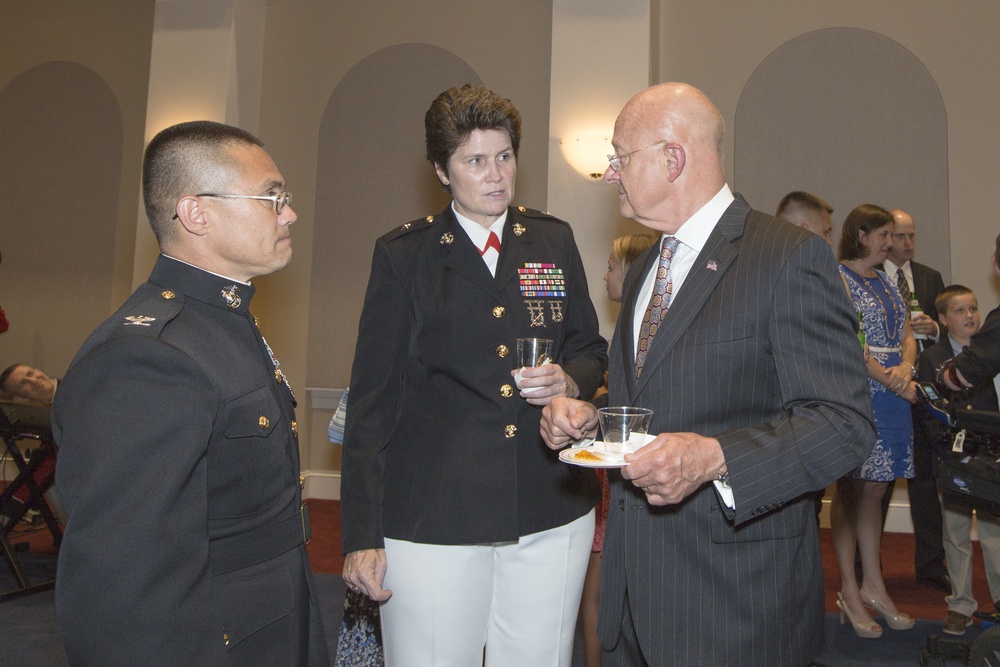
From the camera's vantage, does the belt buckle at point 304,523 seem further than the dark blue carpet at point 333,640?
No

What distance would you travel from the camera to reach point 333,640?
11.9ft

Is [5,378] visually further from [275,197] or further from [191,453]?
[191,453]

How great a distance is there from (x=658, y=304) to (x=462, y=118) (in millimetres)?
714

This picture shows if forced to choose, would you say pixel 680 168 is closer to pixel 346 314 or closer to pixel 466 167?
pixel 466 167

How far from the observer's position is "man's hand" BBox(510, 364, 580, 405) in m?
1.76

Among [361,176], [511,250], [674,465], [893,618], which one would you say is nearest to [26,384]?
[361,176]

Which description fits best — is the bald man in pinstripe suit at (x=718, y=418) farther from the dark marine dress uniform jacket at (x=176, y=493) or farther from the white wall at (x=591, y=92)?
the white wall at (x=591, y=92)

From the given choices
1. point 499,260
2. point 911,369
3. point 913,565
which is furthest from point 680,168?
point 913,565

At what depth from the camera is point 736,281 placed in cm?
156

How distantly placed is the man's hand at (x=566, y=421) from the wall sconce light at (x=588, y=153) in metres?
4.28

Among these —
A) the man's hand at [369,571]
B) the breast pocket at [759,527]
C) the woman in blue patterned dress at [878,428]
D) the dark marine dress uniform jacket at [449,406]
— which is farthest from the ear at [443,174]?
the woman in blue patterned dress at [878,428]

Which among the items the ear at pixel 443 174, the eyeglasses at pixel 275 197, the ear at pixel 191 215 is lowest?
the ear at pixel 191 215

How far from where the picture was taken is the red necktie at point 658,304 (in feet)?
5.49

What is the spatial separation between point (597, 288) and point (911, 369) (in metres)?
2.55
